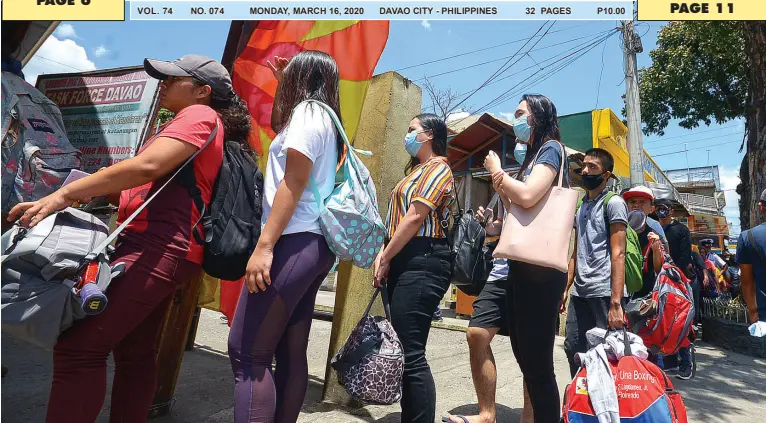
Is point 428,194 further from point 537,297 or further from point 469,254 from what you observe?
point 537,297

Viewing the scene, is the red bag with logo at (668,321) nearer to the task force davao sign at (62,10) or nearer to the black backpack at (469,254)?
the black backpack at (469,254)

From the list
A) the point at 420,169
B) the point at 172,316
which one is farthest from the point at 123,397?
the point at 420,169

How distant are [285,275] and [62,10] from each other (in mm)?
2481

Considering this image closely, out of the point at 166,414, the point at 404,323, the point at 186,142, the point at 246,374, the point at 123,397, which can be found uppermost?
the point at 186,142

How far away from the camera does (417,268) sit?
2346 millimetres

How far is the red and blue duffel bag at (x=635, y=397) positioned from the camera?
2.01 metres

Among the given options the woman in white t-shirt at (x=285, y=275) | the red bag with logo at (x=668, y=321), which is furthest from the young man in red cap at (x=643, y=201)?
the woman in white t-shirt at (x=285, y=275)

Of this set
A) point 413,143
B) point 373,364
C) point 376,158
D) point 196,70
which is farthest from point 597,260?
point 196,70

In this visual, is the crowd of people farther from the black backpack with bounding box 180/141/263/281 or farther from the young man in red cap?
the young man in red cap

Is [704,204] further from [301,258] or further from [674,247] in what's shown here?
[301,258]

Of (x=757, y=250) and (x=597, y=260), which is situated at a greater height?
(x=757, y=250)

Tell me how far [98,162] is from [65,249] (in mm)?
1761

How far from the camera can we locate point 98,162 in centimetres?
310

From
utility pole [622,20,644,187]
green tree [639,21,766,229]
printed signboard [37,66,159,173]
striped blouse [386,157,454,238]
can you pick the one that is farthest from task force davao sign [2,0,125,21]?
green tree [639,21,766,229]
